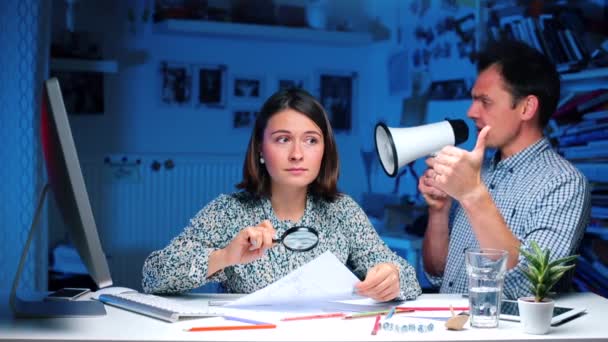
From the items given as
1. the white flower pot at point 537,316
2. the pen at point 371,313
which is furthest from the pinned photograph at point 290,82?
the white flower pot at point 537,316

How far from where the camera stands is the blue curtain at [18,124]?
3383 mm

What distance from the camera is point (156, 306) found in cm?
172

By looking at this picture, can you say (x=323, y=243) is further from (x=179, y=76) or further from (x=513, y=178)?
(x=179, y=76)

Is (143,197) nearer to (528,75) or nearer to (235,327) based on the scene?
(528,75)

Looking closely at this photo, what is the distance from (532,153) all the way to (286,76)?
9.69 feet

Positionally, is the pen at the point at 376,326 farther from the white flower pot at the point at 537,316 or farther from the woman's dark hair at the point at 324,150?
the woman's dark hair at the point at 324,150

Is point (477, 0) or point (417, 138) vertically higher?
point (477, 0)

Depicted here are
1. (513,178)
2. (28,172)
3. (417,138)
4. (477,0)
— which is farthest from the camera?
(477,0)

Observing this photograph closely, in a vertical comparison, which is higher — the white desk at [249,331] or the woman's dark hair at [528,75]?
the woman's dark hair at [528,75]

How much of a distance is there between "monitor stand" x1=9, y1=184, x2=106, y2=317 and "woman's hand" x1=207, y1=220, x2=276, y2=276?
0.30m

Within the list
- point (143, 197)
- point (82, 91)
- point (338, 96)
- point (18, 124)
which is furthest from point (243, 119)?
point (18, 124)

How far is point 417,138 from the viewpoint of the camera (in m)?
2.13

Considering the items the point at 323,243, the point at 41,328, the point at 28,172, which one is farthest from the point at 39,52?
the point at 41,328

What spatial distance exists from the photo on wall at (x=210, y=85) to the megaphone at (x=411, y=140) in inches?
116
